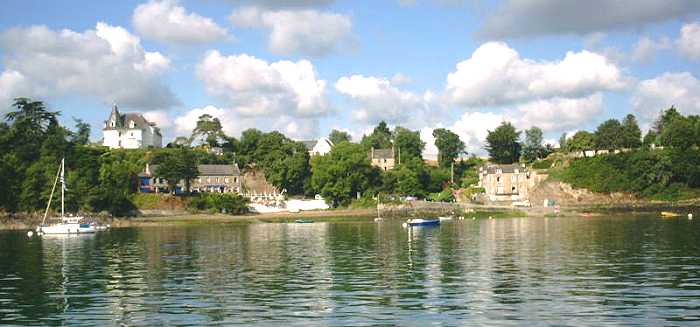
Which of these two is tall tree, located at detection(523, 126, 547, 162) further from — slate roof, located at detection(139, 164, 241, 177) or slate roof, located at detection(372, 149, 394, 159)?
slate roof, located at detection(139, 164, 241, 177)

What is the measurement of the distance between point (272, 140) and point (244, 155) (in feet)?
26.5

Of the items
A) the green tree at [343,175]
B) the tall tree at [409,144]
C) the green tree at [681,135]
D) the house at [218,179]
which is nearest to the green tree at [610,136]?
the green tree at [681,135]

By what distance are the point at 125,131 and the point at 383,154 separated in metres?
61.9

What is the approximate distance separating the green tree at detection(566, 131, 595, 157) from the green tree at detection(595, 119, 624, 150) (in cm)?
164

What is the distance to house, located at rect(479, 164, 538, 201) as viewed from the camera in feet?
502

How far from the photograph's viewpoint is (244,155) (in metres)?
159

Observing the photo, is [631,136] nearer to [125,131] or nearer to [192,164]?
[192,164]

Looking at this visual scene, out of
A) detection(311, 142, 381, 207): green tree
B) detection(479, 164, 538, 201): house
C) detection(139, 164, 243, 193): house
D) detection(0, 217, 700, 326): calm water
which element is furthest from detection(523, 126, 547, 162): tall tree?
detection(0, 217, 700, 326): calm water

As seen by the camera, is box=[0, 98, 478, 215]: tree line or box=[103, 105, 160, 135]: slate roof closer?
box=[0, 98, 478, 215]: tree line

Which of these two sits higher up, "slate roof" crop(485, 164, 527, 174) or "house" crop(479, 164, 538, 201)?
"slate roof" crop(485, 164, 527, 174)

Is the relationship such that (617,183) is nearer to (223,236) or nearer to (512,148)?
(512,148)

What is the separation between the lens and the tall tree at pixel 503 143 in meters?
167

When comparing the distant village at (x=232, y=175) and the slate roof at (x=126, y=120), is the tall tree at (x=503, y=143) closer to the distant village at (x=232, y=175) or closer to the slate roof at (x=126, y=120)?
the distant village at (x=232, y=175)

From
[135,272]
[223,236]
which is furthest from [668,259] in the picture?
[223,236]
